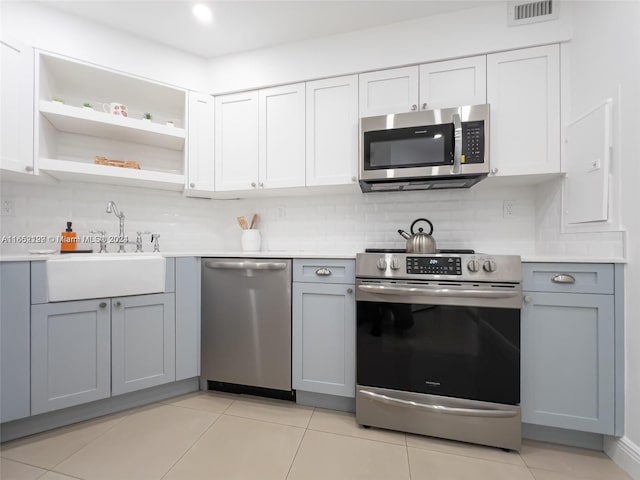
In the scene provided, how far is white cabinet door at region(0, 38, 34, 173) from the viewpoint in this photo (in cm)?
163

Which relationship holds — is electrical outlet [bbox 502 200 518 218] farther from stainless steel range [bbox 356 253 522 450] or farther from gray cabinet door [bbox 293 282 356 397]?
gray cabinet door [bbox 293 282 356 397]

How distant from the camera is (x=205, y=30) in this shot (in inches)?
79.2

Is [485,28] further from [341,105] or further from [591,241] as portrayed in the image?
[591,241]

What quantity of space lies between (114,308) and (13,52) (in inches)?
65.5

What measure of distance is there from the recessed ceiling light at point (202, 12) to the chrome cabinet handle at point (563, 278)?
2655mm

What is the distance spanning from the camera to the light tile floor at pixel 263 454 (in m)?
1.25

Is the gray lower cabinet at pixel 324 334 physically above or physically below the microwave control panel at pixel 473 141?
below

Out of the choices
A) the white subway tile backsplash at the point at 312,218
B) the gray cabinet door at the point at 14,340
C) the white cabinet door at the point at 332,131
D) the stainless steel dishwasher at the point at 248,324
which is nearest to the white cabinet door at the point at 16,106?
the white subway tile backsplash at the point at 312,218

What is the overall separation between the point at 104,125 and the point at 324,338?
217cm

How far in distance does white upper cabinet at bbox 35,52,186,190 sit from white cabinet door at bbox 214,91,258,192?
292mm

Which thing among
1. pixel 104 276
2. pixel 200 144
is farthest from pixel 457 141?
pixel 104 276

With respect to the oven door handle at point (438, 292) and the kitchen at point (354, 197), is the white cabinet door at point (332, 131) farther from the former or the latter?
the oven door handle at point (438, 292)

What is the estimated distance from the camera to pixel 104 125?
1982 mm

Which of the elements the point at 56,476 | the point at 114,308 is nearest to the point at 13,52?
the point at 114,308
